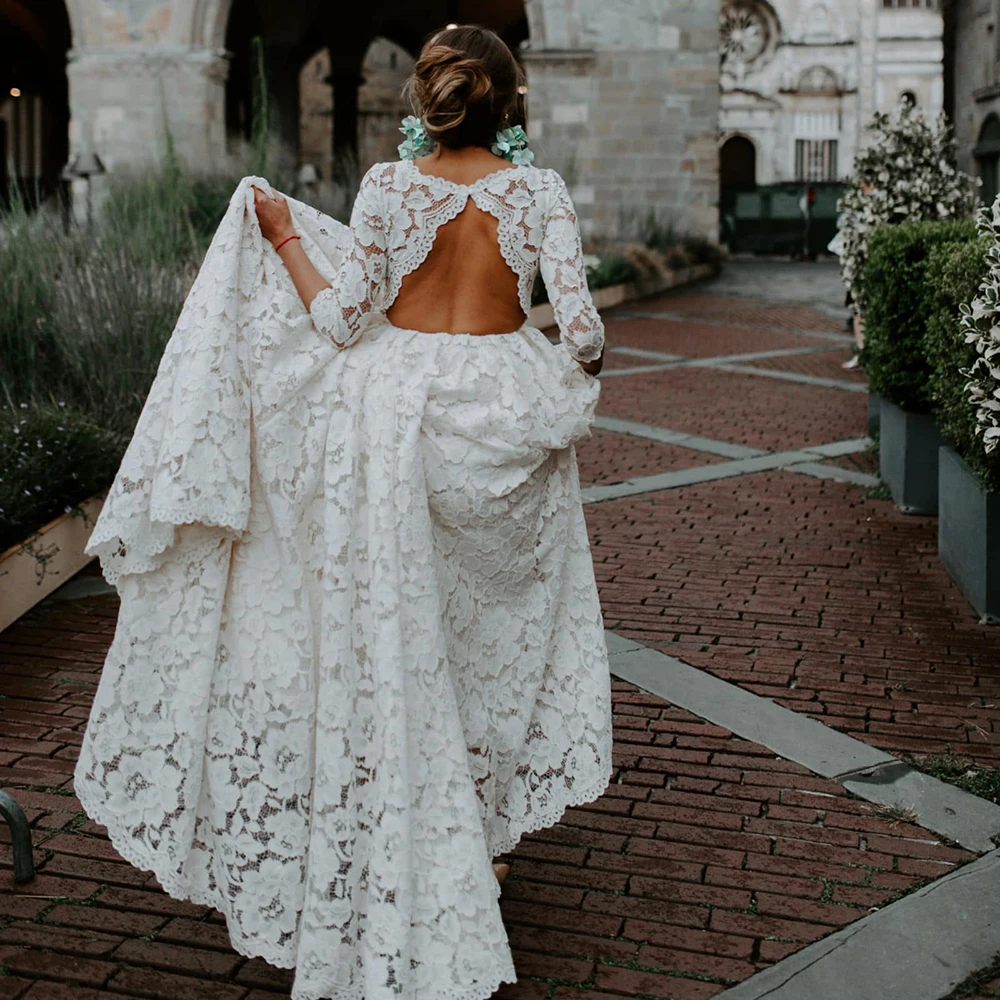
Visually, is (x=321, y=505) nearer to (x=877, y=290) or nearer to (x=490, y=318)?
(x=490, y=318)

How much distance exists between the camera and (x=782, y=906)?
3199mm

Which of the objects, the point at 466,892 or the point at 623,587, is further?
the point at 623,587

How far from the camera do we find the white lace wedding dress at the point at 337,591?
2.67 metres

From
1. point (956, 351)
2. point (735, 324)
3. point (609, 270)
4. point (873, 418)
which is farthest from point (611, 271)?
point (956, 351)

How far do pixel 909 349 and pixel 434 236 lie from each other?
4.56 metres

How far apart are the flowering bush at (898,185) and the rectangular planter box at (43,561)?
18.9ft

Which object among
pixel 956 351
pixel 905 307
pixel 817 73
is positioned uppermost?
pixel 817 73

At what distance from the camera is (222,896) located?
2803mm

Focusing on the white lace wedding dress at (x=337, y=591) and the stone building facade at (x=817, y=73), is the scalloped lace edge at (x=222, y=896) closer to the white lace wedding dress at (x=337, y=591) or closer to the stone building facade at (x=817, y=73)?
the white lace wedding dress at (x=337, y=591)

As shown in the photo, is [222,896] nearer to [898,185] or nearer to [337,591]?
[337,591]

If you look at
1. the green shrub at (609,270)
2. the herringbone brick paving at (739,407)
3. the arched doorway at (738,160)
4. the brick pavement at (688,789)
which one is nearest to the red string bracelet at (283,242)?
the brick pavement at (688,789)

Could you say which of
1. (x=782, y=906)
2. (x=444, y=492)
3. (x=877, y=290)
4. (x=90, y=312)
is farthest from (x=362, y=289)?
(x=877, y=290)

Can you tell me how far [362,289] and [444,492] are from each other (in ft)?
1.50

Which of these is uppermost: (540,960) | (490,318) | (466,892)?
(490,318)
